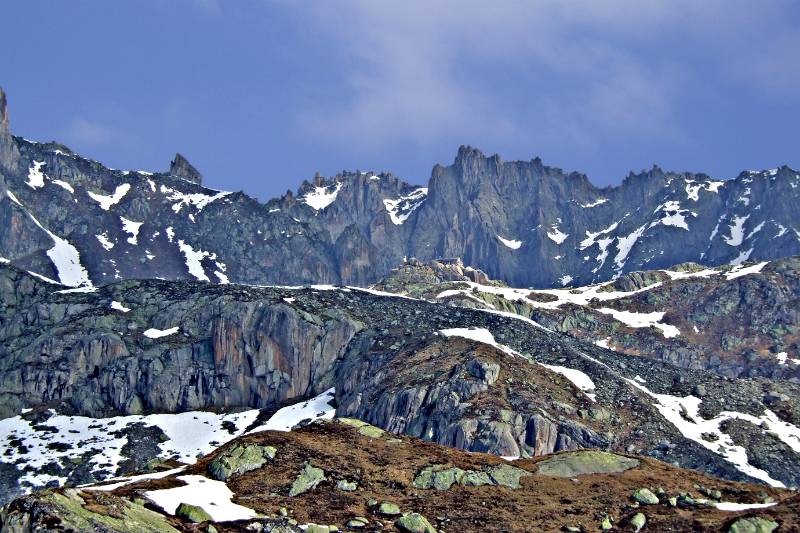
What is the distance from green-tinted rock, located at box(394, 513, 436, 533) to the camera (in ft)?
167

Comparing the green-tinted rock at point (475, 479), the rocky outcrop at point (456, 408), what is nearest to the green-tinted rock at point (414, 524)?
the green-tinted rock at point (475, 479)

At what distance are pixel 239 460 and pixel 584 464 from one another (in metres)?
23.6

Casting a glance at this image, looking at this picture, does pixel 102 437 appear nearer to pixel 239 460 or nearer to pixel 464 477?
pixel 239 460

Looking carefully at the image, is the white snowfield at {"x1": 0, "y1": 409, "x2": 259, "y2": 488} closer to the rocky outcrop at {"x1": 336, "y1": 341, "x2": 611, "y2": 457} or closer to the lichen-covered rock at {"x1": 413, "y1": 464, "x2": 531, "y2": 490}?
the rocky outcrop at {"x1": 336, "y1": 341, "x2": 611, "y2": 457}

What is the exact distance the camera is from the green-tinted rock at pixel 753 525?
165 feet

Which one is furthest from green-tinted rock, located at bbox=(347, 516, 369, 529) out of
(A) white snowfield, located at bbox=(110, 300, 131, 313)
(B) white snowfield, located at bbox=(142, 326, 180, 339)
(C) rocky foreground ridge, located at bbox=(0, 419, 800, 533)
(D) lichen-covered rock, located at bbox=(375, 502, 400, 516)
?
(A) white snowfield, located at bbox=(110, 300, 131, 313)

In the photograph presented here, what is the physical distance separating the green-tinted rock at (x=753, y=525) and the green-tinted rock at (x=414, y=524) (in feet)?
52.6

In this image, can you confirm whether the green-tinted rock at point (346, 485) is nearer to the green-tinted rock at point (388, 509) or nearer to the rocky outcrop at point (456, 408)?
the green-tinted rock at point (388, 509)

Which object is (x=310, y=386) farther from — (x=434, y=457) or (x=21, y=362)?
(x=434, y=457)

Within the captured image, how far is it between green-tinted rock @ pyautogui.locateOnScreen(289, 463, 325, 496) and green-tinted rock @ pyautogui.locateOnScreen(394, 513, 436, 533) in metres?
7.92

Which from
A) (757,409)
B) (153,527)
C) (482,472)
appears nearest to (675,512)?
(482,472)

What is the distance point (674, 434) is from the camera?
472 ft

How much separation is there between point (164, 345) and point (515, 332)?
68214mm

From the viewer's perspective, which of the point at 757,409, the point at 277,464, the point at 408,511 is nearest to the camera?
the point at 408,511
